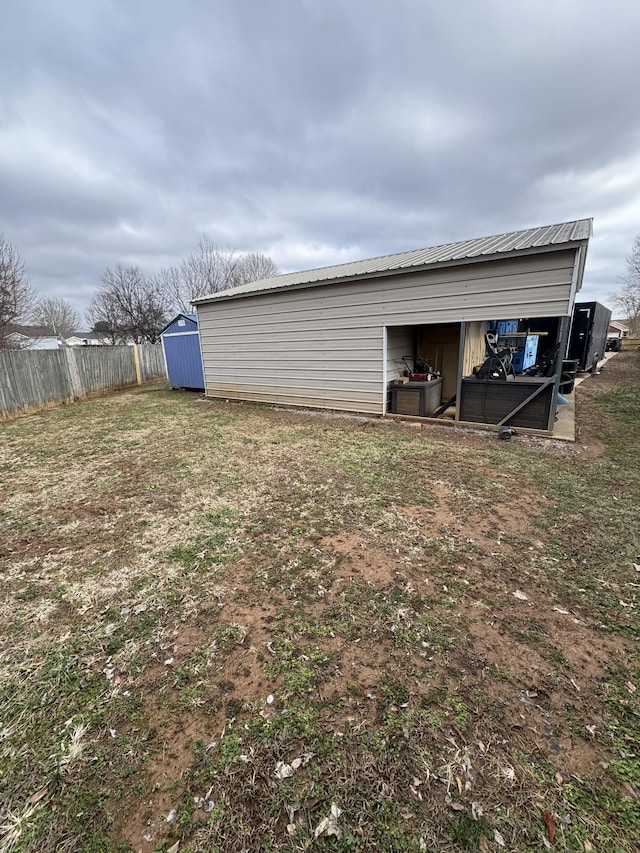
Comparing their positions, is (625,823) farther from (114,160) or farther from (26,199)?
(26,199)

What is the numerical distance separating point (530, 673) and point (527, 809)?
639 millimetres

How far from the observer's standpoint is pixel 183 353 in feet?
42.0

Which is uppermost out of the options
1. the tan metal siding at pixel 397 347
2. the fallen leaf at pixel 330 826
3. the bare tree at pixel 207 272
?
the bare tree at pixel 207 272

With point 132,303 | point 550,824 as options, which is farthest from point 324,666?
point 132,303

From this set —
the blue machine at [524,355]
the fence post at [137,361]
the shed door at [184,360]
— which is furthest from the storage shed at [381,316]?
the fence post at [137,361]

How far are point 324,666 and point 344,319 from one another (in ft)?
22.0

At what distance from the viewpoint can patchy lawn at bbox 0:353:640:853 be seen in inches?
48.3

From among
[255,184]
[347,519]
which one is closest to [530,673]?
[347,519]

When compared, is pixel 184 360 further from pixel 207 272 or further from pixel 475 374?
pixel 207 272

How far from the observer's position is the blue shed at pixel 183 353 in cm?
1241

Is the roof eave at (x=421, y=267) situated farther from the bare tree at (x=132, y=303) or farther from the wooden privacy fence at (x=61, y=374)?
the bare tree at (x=132, y=303)

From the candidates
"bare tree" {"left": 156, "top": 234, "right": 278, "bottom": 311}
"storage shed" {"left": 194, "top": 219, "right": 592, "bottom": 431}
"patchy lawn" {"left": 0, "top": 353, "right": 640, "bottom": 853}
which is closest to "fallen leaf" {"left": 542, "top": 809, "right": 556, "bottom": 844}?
"patchy lawn" {"left": 0, "top": 353, "right": 640, "bottom": 853}

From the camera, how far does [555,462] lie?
457 cm

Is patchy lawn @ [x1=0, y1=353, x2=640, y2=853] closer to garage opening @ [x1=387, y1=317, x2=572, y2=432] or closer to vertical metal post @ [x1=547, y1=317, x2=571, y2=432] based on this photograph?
vertical metal post @ [x1=547, y1=317, x2=571, y2=432]
